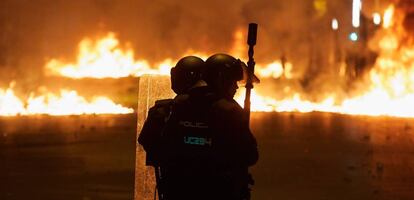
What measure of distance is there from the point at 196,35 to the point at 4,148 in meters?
14.4

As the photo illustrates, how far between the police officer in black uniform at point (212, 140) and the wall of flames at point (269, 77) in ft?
67.8

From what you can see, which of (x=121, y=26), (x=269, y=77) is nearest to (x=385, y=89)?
(x=269, y=77)

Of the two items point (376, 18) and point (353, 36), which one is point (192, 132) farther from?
Answer: point (353, 36)

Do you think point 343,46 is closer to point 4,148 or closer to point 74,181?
point 4,148

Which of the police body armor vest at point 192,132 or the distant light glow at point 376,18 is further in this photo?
the distant light glow at point 376,18

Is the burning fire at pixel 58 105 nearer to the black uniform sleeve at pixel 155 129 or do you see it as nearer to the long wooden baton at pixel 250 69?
the long wooden baton at pixel 250 69

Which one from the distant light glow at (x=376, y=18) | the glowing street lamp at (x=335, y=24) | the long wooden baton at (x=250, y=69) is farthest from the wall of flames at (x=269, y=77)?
the long wooden baton at (x=250, y=69)

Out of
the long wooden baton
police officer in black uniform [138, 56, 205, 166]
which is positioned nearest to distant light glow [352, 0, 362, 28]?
the long wooden baton

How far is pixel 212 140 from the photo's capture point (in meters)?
3.99

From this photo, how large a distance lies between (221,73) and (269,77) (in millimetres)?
24717

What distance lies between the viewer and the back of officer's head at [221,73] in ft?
13.1

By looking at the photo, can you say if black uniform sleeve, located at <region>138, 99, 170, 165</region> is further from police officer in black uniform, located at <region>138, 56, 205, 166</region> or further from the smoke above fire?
the smoke above fire

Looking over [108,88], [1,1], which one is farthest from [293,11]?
[1,1]

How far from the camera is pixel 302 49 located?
3008cm
